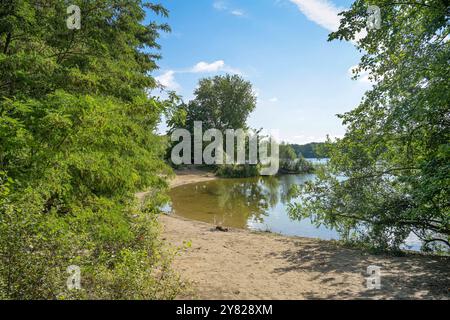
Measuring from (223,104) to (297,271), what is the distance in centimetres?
5229

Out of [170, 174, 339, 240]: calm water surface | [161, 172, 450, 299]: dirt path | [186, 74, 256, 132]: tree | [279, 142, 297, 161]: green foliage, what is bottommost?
[170, 174, 339, 240]: calm water surface

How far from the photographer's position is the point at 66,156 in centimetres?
474

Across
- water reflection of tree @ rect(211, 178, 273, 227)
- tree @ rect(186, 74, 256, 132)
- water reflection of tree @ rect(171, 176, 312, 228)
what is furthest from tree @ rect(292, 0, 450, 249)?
tree @ rect(186, 74, 256, 132)

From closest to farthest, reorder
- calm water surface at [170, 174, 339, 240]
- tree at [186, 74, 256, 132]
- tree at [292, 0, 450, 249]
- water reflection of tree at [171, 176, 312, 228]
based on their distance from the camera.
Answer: tree at [292, 0, 450, 249] → calm water surface at [170, 174, 339, 240] → water reflection of tree at [171, 176, 312, 228] → tree at [186, 74, 256, 132]

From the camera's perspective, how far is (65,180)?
17.0ft

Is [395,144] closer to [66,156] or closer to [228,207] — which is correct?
[66,156]

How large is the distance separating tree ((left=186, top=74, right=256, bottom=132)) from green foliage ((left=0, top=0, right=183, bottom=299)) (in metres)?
49.5

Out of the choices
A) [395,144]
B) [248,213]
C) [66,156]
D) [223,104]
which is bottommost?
[248,213]

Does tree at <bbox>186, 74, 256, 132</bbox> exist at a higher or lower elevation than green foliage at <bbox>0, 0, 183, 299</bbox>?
higher

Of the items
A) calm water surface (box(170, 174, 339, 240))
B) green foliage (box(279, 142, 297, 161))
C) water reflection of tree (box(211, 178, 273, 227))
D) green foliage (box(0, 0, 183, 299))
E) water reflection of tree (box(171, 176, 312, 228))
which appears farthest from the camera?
green foliage (box(279, 142, 297, 161))

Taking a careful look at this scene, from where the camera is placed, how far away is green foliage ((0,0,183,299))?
399 centimetres

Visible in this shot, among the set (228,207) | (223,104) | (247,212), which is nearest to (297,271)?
(247,212)

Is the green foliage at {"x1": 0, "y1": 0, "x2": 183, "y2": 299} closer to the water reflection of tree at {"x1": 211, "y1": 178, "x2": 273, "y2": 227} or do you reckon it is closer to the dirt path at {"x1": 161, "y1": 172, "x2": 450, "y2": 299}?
the dirt path at {"x1": 161, "y1": 172, "x2": 450, "y2": 299}
